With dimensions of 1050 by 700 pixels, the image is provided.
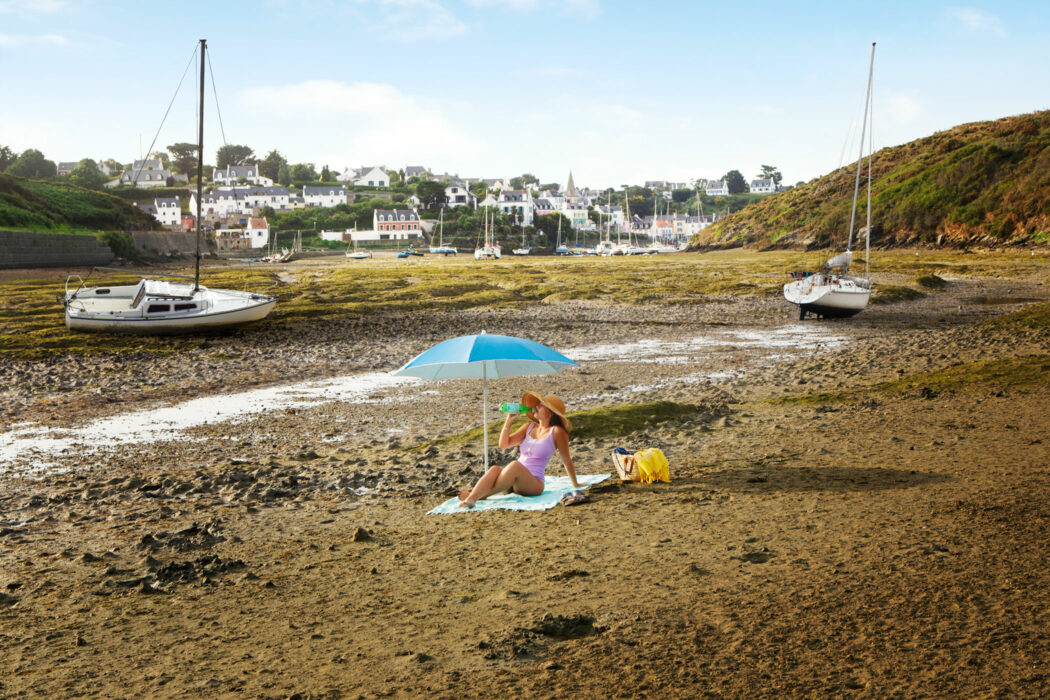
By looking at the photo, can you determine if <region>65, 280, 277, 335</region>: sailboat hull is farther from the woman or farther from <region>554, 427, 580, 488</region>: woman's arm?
<region>554, 427, 580, 488</region>: woman's arm

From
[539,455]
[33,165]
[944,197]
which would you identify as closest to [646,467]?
[539,455]

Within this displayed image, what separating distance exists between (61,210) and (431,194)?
314 ft

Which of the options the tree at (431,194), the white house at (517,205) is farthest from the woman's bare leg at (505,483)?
the tree at (431,194)

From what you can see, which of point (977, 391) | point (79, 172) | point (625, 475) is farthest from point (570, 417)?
point (79, 172)

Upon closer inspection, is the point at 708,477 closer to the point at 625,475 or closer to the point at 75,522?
the point at 625,475

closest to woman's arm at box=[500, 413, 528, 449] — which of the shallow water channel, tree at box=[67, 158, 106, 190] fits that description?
the shallow water channel

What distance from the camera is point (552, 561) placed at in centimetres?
667

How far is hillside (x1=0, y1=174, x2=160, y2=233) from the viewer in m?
55.9

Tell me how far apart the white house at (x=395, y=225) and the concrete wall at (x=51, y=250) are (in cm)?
8180

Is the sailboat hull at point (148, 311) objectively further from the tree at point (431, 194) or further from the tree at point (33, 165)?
the tree at point (431, 194)

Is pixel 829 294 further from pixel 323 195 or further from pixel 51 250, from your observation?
pixel 323 195

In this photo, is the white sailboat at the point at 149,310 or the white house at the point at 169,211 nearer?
the white sailboat at the point at 149,310

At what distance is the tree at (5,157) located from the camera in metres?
128

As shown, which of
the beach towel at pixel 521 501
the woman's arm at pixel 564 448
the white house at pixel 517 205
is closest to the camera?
the beach towel at pixel 521 501
